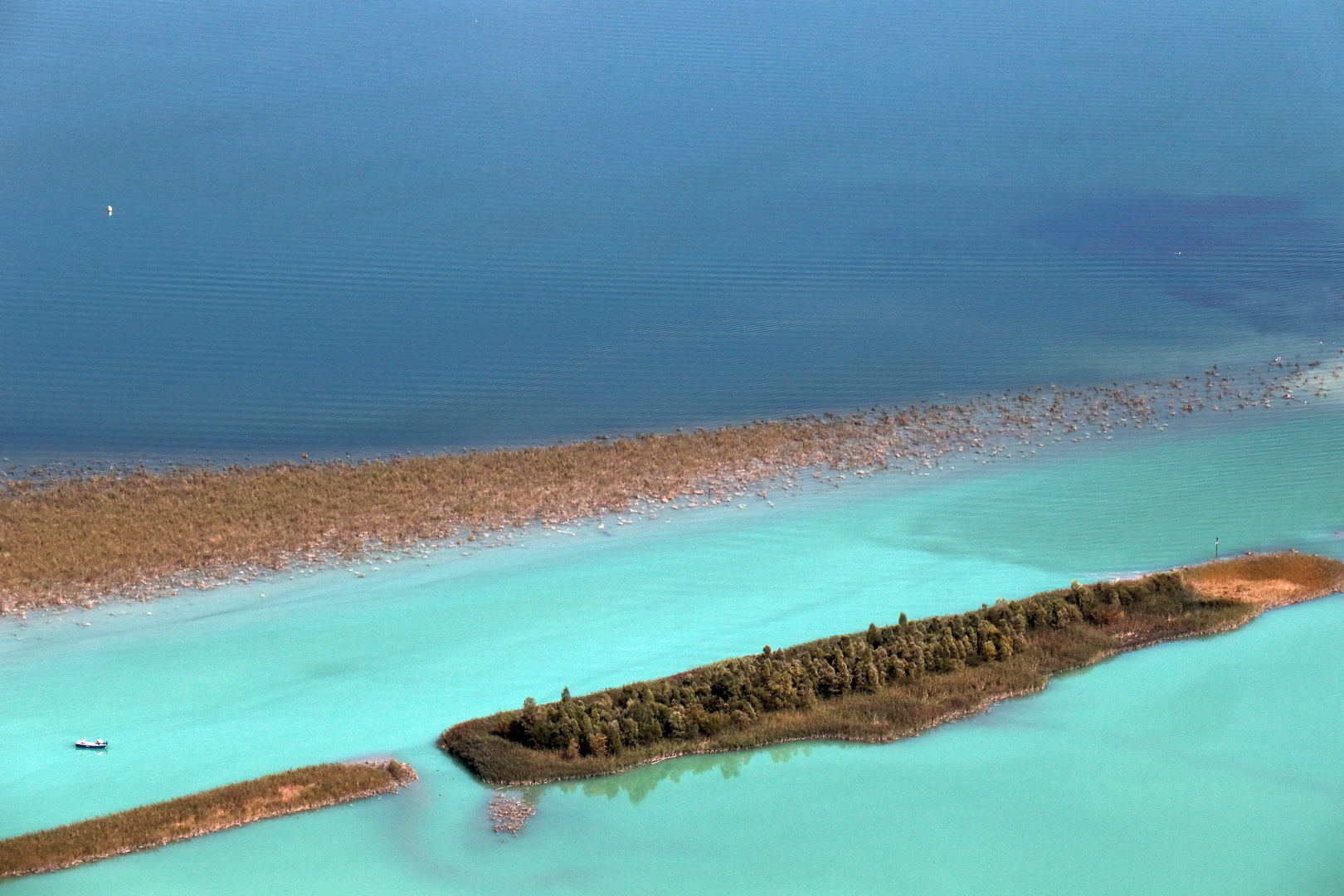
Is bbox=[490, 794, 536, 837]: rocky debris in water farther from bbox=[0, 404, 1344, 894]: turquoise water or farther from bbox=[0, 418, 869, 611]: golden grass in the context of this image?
bbox=[0, 418, 869, 611]: golden grass

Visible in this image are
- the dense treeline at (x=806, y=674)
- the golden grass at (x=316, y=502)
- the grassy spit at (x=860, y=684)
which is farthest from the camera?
the golden grass at (x=316, y=502)

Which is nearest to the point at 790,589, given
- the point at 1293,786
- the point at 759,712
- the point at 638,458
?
the point at 759,712

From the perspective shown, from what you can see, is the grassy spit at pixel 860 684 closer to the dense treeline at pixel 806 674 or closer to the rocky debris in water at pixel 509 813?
the dense treeline at pixel 806 674

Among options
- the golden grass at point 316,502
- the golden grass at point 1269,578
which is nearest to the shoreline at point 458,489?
the golden grass at point 316,502

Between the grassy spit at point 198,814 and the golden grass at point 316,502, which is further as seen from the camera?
the golden grass at point 316,502

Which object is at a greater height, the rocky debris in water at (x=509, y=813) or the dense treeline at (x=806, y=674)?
the dense treeline at (x=806, y=674)

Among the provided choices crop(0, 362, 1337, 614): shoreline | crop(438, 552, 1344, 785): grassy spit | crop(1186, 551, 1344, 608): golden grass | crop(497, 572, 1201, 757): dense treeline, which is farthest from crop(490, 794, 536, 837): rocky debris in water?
crop(1186, 551, 1344, 608): golden grass

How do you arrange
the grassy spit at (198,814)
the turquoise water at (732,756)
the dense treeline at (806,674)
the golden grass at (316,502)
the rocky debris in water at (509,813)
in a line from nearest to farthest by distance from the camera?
the grassy spit at (198,814)
the turquoise water at (732,756)
the rocky debris in water at (509,813)
the dense treeline at (806,674)
the golden grass at (316,502)
